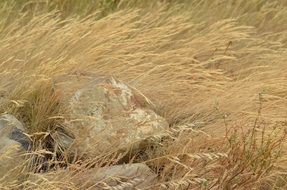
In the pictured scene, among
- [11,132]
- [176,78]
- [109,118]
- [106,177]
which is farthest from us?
[176,78]

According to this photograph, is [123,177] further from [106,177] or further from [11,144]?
[11,144]

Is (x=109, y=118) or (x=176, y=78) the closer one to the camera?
(x=109, y=118)

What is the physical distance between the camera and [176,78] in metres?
4.74

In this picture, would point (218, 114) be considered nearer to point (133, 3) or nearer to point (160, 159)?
point (160, 159)

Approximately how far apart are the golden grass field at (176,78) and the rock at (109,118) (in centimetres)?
11

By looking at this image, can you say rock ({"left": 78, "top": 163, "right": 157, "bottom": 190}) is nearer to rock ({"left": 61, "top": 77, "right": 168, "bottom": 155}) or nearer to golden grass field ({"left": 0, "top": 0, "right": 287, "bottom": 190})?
golden grass field ({"left": 0, "top": 0, "right": 287, "bottom": 190})

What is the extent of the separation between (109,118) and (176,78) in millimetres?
1001

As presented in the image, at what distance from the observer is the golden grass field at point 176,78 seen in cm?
368

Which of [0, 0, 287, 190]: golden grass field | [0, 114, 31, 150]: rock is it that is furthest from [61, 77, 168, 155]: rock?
[0, 114, 31, 150]: rock

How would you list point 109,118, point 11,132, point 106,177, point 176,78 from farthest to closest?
1. point 176,78
2. point 109,118
3. point 11,132
4. point 106,177

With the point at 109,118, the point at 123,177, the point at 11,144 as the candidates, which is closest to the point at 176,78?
the point at 109,118

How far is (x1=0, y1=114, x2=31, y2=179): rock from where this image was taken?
335 cm

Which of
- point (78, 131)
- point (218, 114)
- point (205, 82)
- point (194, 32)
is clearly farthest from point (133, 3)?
point (78, 131)

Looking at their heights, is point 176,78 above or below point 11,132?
below
